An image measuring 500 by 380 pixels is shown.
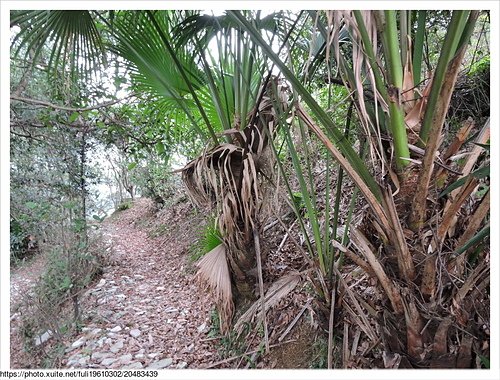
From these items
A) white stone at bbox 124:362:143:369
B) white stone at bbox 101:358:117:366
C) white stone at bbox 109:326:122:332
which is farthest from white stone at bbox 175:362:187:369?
white stone at bbox 109:326:122:332

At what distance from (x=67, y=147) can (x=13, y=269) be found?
2.76 ft

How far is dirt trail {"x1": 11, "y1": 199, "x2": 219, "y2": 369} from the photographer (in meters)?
1.46

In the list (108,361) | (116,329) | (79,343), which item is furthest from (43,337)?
(108,361)

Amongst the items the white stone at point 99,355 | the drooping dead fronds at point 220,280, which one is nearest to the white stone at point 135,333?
the white stone at point 99,355

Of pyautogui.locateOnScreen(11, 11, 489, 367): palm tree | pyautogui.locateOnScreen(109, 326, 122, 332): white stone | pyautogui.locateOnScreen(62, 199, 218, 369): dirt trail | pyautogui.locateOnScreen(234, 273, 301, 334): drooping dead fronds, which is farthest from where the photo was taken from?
pyautogui.locateOnScreen(109, 326, 122, 332): white stone

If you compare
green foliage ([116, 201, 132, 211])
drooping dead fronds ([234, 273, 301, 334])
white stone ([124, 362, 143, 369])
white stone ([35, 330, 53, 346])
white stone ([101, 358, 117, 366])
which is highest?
green foliage ([116, 201, 132, 211])

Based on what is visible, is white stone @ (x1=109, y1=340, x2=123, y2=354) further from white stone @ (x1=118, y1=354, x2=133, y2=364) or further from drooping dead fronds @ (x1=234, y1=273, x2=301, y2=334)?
drooping dead fronds @ (x1=234, y1=273, x2=301, y2=334)

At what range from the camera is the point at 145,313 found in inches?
74.8

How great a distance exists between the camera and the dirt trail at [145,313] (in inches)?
57.3

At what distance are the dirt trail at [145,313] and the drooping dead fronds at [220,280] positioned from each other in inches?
6.7

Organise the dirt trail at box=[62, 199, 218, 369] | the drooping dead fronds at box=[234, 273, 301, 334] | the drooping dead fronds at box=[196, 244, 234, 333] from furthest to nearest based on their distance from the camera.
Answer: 1. the dirt trail at box=[62, 199, 218, 369]
2. the drooping dead fronds at box=[196, 244, 234, 333]
3. the drooping dead fronds at box=[234, 273, 301, 334]

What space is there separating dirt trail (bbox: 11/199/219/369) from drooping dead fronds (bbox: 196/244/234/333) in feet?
0.56

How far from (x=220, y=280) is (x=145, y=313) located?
0.87m

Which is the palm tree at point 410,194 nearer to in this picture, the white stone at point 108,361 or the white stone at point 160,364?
the white stone at point 160,364
